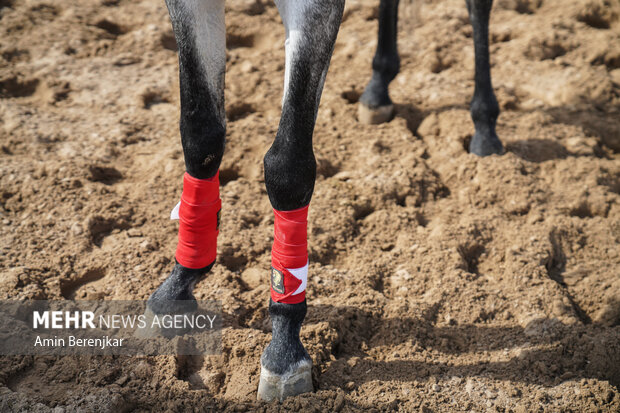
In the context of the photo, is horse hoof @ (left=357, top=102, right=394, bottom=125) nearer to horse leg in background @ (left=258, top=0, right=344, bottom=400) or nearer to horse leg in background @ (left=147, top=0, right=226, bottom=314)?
horse leg in background @ (left=147, top=0, right=226, bottom=314)

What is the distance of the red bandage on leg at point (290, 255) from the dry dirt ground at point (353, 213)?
296 millimetres

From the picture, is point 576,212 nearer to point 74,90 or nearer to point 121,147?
point 121,147

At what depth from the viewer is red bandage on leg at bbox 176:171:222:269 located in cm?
211

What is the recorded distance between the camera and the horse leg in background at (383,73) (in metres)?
3.56

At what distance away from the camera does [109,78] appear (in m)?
3.78

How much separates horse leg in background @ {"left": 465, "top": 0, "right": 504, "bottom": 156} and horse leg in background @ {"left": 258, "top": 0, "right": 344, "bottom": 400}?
174 cm

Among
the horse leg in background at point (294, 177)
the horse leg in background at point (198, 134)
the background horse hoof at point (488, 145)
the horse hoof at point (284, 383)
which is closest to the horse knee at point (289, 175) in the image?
the horse leg in background at point (294, 177)

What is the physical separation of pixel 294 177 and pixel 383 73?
2006mm

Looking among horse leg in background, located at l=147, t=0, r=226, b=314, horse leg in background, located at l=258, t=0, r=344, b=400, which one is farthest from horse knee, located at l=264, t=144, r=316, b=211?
horse leg in background, located at l=147, t=0, r=226, b=314

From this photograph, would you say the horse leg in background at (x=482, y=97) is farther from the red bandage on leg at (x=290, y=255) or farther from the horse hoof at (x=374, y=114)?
the red bandage on leg at (x=290, y=255)

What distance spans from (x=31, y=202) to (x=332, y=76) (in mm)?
2205

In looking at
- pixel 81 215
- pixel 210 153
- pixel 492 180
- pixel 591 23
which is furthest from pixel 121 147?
pixel 591 23

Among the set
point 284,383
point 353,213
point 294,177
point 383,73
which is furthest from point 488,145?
point 284,383

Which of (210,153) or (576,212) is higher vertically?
(210,153)
